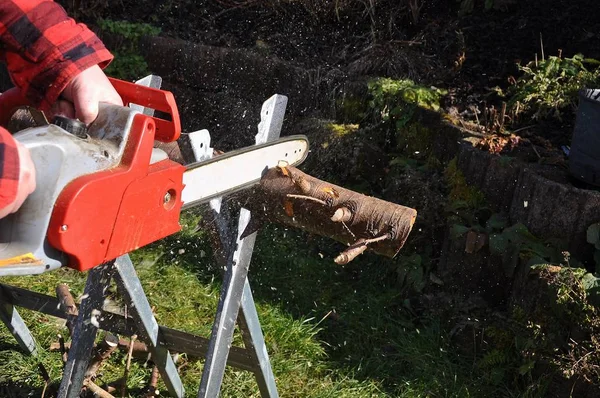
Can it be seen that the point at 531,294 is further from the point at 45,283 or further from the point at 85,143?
the point at 45,283

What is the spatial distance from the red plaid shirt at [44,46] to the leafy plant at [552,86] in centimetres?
267

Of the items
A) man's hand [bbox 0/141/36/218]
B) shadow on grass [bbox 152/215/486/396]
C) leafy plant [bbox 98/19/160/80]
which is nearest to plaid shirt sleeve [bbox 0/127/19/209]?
man's hand [bbox 0/141/36/218]

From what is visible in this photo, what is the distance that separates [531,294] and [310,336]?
100 cm

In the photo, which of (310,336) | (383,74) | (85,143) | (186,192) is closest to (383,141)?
(383,74)

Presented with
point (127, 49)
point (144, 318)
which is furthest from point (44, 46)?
point (127, 49)

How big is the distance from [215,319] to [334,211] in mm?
532

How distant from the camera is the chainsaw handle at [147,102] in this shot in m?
2.01

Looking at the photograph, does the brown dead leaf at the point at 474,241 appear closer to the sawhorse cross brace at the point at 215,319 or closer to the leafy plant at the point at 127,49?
the sawhorse cross brace at the point at 215,319

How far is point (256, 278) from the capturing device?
4066 millimetres

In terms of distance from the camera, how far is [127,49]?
6062mm

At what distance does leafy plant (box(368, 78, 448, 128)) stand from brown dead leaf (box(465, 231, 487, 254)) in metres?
0.97

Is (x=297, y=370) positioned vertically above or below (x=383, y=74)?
below

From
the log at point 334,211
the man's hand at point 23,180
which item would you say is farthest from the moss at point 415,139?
the man's hand at point 23,180

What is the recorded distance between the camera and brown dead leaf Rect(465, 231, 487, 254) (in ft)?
11.5
